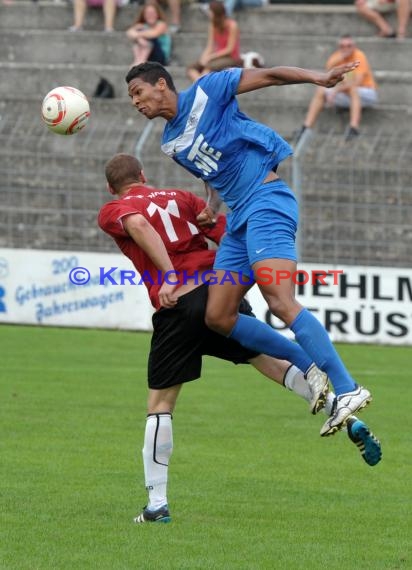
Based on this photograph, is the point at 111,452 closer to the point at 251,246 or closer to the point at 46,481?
the point at 46,481

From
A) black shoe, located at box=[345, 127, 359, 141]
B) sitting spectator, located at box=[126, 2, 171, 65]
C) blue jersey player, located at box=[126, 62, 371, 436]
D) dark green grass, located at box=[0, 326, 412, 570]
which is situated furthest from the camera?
sitting spectator, located at box=[126, 2, 171, 65]

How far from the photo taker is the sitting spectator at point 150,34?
73.2ft

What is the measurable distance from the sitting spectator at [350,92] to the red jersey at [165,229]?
11786mm

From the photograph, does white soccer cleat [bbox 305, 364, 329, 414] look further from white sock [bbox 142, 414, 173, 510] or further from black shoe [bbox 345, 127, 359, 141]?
black shoe [bbox 345, 127, 359, 141]

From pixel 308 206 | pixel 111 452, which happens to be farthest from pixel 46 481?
pixel 308 206

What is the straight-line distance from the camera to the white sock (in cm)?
761

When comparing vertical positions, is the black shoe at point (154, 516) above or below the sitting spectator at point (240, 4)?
below

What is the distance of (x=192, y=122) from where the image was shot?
792cm

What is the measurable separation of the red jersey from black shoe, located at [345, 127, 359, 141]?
11.0 meters

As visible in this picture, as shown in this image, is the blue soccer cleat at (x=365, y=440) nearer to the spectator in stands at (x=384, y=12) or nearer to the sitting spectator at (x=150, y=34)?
the sitting spectator at (x=150, y=34)

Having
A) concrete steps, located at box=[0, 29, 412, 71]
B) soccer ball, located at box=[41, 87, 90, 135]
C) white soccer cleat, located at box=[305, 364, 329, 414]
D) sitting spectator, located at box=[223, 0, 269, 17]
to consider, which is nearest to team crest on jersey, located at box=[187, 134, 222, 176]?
soccer ball, located at box=[41, 87, 90, 135]

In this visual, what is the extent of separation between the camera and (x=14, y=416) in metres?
11.4

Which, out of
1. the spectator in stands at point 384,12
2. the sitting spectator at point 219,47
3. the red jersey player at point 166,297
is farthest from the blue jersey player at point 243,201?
the spectator in stands at point 384,12

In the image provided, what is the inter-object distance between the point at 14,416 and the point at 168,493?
10.6 feet
